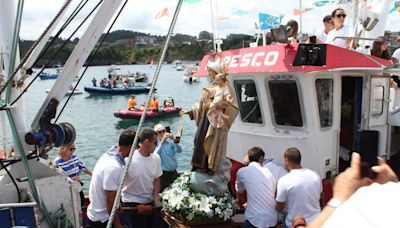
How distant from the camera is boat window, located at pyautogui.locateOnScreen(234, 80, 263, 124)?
6825 mm

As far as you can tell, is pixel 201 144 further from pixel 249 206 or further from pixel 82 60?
pixel 82 60

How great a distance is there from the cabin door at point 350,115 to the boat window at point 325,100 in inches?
30.1

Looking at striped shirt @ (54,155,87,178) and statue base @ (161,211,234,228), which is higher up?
striped shirt @ (54,155,87,178)

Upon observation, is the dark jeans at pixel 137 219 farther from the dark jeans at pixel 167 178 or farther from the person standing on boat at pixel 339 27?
→ the person standing on boat at pixel 339 27

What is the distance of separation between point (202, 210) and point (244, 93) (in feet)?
9.00

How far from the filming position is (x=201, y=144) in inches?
196

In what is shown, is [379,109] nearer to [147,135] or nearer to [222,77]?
[222,77]

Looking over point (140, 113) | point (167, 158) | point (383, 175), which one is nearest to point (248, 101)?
point (167, 158)

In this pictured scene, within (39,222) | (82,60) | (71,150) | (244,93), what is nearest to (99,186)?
(39,222)

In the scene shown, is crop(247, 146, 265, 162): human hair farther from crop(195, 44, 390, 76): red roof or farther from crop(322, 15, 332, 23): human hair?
crop(322, 15, 332, 23): human hair

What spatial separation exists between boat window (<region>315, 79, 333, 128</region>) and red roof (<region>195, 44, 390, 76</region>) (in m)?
0.39

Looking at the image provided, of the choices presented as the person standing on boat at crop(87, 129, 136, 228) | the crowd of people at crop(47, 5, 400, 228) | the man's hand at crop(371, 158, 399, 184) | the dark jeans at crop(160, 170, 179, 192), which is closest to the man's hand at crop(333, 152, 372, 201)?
the man's hand at crop(371, 158, 399, 184)

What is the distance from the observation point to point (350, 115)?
7.17m

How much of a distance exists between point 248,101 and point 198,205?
2.67 meters
